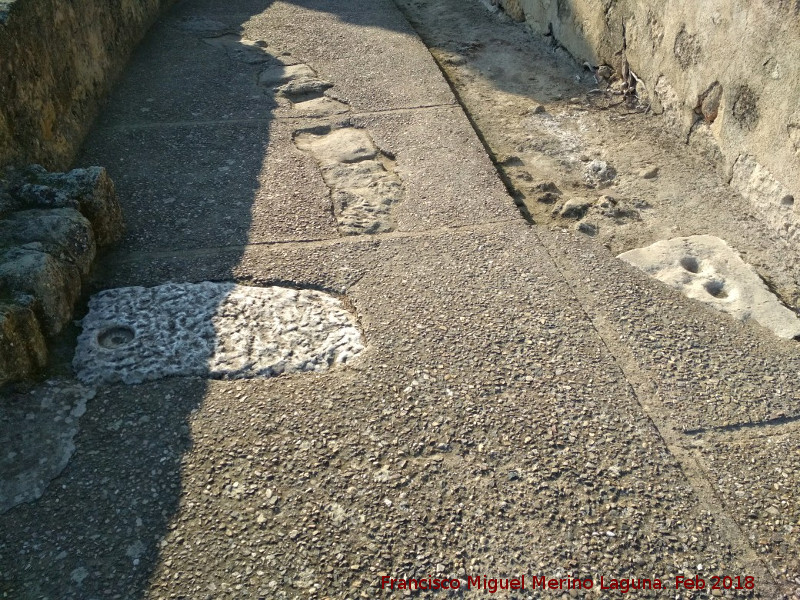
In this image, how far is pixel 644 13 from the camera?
384 cm

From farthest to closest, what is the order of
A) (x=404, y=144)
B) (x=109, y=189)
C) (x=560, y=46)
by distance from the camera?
1. (x=560, y=46)
2. (x=404, y=144)
3. (x=109, y=189)

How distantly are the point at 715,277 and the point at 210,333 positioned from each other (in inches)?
71.7

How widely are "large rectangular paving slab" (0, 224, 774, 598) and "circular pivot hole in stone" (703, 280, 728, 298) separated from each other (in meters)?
0.55

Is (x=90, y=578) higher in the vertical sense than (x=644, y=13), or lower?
lower

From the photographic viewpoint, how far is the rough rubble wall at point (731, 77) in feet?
9.18

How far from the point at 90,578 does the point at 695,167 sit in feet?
9.84

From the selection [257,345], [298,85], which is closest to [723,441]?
[257,345]

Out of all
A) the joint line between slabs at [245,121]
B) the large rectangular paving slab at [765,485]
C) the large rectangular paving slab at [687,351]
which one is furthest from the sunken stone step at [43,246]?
the large rectangular paving slab at [765,485]

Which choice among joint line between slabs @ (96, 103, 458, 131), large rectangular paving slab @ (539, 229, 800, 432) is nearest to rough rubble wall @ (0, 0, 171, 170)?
joint line between slabs @ (96, 103, 458, 131)

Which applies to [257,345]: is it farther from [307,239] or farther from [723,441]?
[723,441]

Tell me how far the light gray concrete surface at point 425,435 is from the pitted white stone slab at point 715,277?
0.27ft

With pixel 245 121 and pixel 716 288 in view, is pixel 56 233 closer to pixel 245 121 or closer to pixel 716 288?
pixel 245 121

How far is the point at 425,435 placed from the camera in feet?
6.63

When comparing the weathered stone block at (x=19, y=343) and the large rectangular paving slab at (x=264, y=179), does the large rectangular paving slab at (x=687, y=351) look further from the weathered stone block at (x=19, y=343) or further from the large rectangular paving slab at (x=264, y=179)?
the weathered stone block at (x=19, y=343)
